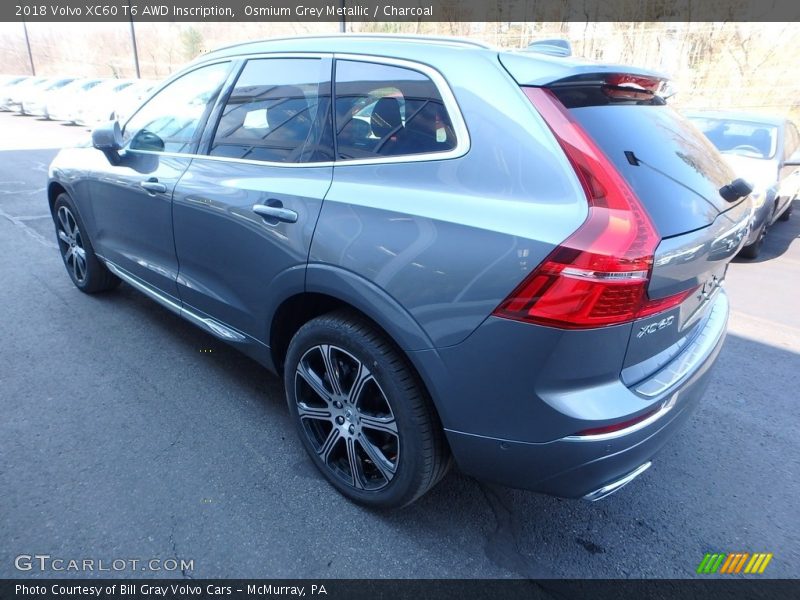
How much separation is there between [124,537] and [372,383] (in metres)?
1.18

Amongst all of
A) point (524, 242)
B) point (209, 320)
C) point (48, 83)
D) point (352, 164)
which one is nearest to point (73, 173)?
point (209, 320)

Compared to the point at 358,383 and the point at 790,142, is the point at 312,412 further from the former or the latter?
the point at 790,142

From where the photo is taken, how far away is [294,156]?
240 centimetres

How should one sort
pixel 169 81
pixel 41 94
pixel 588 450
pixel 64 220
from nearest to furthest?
pixel 588 450 → pixel 169 81 → pixel 64 220 → pixel 41 94

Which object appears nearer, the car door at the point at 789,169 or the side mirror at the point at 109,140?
the side mirror at the point at 109,140

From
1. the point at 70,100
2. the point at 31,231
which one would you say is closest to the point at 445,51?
the point at 31,231

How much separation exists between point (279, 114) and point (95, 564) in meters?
2.07

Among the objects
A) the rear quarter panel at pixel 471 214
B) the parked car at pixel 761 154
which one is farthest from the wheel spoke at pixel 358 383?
the parked car at pixel 761 154

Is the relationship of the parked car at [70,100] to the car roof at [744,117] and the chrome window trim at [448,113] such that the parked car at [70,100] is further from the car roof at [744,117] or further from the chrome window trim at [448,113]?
the chrome window trim at [448,113]

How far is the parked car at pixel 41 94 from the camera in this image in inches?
815

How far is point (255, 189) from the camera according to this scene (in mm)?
2451

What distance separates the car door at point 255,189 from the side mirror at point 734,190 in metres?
1.62

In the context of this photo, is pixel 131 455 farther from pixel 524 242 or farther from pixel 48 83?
pixel 48 83
